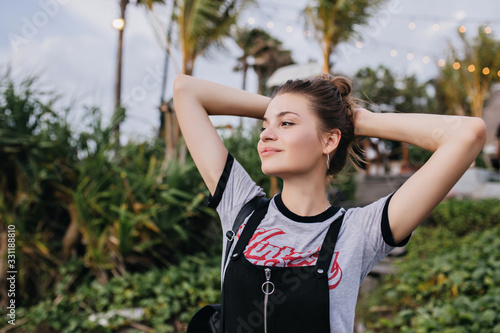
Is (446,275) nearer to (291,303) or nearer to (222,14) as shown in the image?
(291,303)

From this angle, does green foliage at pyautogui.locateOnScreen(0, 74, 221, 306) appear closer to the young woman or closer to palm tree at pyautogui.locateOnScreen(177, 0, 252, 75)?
palm tree at pyautogui.locateOnScreen(177, 0, 252, 75)

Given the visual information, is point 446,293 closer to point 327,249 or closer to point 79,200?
point 327,249

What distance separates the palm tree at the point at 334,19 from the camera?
16.3 ft

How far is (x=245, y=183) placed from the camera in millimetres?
1172

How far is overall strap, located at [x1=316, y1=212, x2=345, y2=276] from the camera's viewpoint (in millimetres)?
939

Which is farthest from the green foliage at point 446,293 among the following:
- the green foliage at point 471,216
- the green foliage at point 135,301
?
the green foliage at point 135,301

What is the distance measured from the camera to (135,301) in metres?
3.13

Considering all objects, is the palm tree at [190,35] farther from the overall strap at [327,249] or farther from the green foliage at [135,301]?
the overall strap at [327,249]

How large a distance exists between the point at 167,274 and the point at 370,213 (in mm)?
2646

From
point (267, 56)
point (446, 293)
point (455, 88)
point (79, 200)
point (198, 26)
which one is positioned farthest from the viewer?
point (267, 56)

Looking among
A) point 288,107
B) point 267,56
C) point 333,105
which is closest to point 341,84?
point 333,105

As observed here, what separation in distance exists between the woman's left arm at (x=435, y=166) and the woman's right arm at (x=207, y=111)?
0.49m

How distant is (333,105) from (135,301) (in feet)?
8.83

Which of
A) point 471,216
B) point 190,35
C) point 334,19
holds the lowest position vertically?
point 471,216
